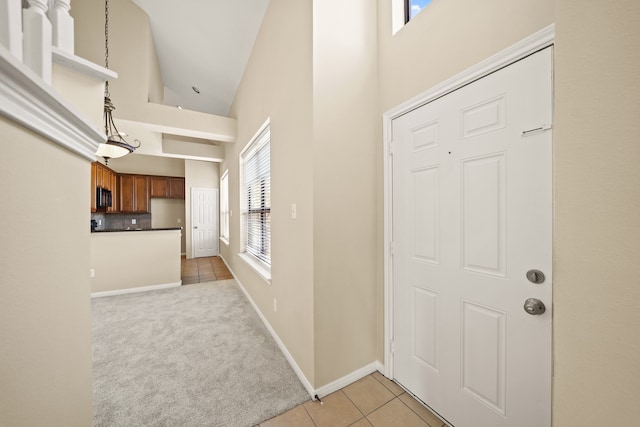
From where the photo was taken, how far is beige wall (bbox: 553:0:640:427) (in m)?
0.46

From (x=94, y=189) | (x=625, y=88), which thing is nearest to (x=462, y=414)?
(x=625, y=88)

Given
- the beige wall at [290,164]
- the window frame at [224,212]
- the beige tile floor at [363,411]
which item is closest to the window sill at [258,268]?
the beige wall at [290,164]

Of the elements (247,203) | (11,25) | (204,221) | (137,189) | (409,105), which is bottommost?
(204,221)

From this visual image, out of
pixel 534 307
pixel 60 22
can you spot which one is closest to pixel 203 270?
pixel 60 22

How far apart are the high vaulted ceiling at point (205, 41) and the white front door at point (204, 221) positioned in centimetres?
275

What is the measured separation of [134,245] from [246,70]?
338cm

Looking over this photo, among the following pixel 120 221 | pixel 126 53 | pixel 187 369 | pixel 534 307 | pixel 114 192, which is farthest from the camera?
pixel 120 221

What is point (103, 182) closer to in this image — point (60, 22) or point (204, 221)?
point (204, 221)

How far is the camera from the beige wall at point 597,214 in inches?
18.0

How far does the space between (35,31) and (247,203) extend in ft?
10.1

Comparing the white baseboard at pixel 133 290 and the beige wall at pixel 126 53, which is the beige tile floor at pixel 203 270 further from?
the beige wall at pixel 126 53

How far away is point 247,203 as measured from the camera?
12.2 feet

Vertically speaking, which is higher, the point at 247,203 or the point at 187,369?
the point at 247,203

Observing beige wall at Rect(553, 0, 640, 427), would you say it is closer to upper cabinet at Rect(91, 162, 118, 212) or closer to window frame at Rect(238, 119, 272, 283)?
window frame at Rect(238, 119, 272, 283)
